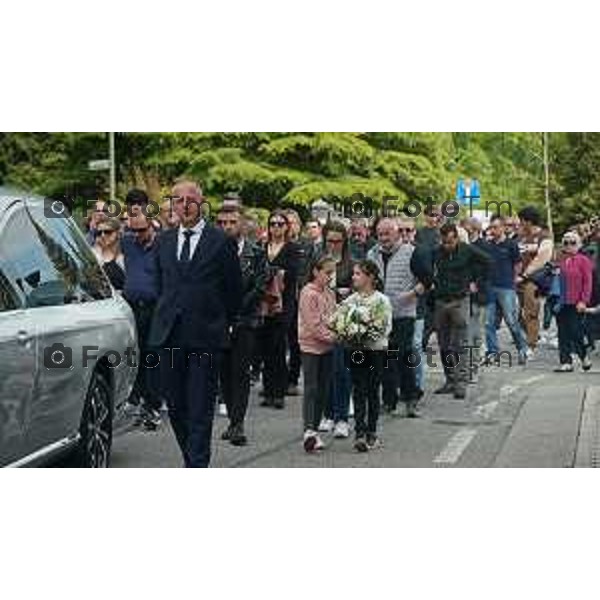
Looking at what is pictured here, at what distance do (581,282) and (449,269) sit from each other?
0.70 metres

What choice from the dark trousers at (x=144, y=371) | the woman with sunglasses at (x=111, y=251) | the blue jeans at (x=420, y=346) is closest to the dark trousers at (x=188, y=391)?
the dark trousers at (x=144, y=371)

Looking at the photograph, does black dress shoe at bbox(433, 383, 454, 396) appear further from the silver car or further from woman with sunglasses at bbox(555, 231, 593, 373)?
the silver car

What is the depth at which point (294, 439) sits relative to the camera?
7.48 metres

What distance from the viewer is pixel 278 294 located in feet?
24.8

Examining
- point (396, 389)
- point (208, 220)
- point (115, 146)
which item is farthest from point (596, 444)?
point (115, 146)

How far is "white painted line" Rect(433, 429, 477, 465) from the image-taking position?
6.96 meters

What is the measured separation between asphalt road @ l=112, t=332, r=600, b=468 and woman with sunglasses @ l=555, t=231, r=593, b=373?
0.07 meters

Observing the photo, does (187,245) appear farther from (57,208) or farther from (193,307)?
(57,208)

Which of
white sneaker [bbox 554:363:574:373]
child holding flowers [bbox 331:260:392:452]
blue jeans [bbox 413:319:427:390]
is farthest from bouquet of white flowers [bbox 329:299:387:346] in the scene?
white sneaker [bbox 554:363:574:373]

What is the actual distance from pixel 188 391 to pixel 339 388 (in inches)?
48.5

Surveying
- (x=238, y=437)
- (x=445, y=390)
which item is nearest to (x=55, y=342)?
(x=238, y=437)

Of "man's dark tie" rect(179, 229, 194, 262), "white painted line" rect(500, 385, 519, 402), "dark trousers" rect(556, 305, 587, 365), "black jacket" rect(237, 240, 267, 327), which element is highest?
"man's dark tie" rect(179, 229, 194, 262)

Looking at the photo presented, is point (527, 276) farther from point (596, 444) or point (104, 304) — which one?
point (104, 304)

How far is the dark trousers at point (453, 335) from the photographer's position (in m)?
7.29
